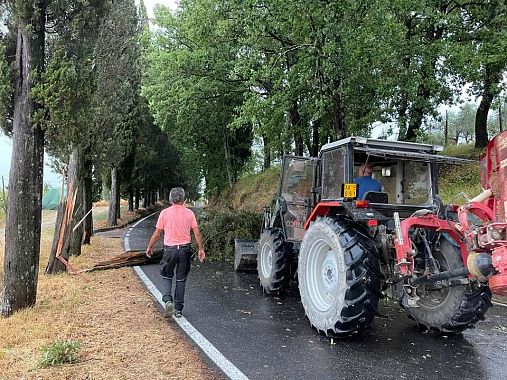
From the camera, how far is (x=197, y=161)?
120 feet

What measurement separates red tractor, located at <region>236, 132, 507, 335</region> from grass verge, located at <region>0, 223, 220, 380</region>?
1913 mm

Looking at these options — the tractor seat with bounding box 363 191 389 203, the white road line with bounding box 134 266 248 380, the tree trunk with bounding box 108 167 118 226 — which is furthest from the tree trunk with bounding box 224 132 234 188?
the tractor seat with bounding box 363 191 389 203

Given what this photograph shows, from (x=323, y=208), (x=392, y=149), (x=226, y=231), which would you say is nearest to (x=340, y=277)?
(x=323, y=208)

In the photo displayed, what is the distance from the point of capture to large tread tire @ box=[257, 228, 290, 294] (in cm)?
791

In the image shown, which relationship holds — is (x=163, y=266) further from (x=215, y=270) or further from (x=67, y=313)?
(x=215, y=270)

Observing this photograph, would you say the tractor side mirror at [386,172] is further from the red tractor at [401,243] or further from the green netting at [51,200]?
the green netting at [51,200]

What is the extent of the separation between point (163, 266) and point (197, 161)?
1184 inches

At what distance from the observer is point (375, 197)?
641 cm

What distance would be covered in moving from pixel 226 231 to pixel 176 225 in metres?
5.95

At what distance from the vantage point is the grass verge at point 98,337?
4523mm

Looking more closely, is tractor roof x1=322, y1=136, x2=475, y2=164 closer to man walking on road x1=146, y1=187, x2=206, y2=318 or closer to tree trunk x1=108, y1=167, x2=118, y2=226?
man walking on road x1=146, y1=187, x2=206, y2=318

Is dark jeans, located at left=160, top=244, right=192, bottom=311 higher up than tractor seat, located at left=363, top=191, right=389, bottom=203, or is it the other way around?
tractor seat, located at left=363, top=191, right=389, bottom=203

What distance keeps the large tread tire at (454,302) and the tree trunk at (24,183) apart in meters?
5.45

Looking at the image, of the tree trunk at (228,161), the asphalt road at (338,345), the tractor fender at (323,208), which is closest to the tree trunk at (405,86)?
the asphalt road at (338,345)
